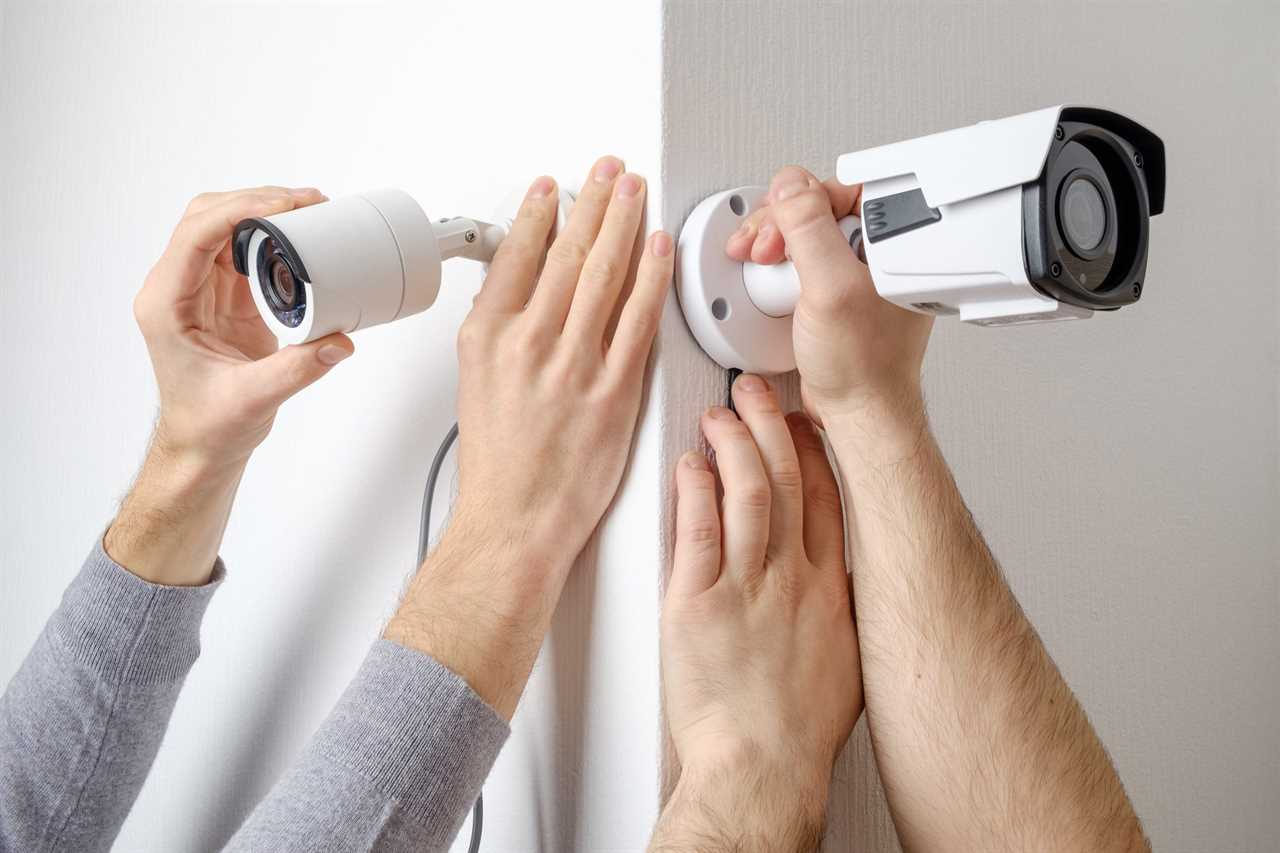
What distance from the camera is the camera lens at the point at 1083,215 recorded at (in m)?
0.48

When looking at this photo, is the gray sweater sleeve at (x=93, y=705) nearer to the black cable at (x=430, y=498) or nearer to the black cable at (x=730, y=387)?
the black cable at (x=430, y=498)

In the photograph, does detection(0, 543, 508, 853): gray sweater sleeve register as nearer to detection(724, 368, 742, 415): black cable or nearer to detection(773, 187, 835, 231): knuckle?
detection(724, 368, 742, 415): black cable

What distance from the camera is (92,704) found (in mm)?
934

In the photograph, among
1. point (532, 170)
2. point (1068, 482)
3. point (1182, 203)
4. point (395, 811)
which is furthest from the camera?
point (1182, 203)

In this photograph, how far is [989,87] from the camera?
858 mm

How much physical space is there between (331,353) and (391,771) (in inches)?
10.7

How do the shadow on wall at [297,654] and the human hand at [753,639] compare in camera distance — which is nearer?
the human hand at [753,639]

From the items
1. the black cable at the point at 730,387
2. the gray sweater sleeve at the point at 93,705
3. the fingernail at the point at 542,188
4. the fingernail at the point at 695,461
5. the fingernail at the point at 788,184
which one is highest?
the fingernail at the point at 542,188

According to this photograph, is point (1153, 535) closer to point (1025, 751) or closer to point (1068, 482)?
point (1068, 482)

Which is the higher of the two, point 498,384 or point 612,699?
point 498,384

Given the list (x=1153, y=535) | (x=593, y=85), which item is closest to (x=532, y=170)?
(x=593, y=85)

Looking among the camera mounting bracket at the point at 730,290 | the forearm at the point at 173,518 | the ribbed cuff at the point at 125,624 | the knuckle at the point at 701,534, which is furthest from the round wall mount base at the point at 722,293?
the ribbed cuff at the point at 125,624

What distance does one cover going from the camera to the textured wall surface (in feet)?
2.28

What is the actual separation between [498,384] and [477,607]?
5.8 inches
